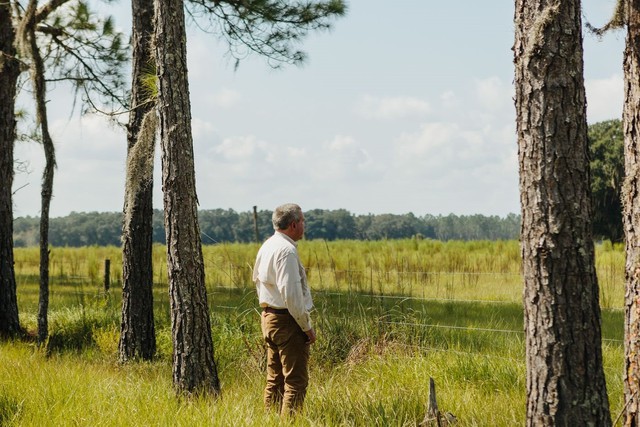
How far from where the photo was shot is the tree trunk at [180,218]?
5.63m

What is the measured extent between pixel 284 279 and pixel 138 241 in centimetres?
348

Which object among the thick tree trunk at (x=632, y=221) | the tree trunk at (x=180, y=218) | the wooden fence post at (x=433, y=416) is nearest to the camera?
the thick tree trunk at (x=632, y=221)

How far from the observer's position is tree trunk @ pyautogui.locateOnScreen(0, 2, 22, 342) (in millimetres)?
9445

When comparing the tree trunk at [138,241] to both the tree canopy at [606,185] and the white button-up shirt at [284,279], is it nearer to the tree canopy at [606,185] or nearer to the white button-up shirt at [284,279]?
the white button-up shirt at [284,279]

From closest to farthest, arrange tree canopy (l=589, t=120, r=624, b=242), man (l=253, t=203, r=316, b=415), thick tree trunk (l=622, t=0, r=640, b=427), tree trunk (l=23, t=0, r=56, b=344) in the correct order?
thick tree trunk (l=622, t=0, r=640, b=427) → man (l=253, t=203, r=316, b=415) → tree trunk (l=23, t=0, r=56, b=344) → tree canopy (l=589, t=120, r=624, b=242)

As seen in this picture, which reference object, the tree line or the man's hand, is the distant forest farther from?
the man's hand

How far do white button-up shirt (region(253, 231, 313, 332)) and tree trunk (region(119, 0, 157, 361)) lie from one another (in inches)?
118

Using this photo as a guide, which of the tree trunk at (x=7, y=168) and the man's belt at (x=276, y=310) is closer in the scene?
the man's belt at (x=276, y=310)

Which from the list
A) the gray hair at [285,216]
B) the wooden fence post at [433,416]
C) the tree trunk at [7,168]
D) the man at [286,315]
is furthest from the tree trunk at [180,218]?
the tree trunk at [7,168]

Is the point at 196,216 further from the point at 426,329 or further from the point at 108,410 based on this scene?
the point at 426,329

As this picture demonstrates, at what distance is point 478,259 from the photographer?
15.8 metres

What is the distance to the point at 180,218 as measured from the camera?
222 inches

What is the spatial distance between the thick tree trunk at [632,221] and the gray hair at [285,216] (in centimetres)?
200

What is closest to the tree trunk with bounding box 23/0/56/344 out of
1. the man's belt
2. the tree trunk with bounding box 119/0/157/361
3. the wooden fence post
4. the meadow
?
the meadow
